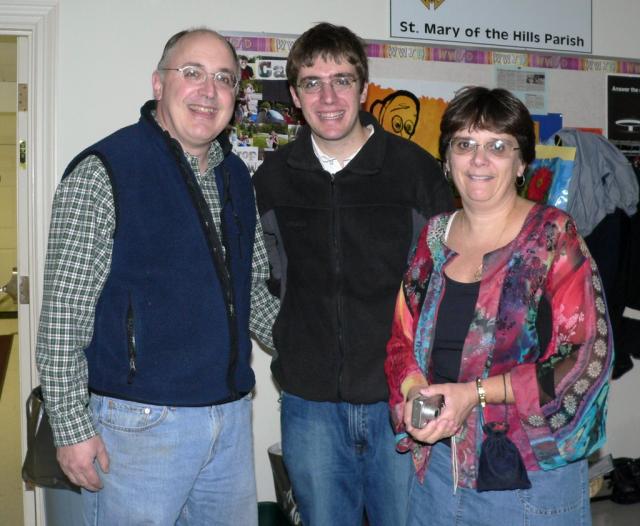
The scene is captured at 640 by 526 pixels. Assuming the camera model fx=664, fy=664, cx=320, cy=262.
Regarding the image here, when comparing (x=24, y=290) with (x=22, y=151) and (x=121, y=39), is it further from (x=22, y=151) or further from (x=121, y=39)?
(x=121, y=39)

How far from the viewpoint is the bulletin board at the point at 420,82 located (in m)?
2.88

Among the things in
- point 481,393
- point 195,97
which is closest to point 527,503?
point 481,393

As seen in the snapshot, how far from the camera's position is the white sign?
9.85 feet

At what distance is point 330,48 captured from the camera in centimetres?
191

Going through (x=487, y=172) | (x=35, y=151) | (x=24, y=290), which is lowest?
(x=24, y=290)

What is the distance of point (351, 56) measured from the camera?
6.27 feet

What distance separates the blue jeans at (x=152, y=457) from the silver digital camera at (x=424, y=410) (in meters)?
0.55

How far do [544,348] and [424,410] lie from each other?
1.00 ft

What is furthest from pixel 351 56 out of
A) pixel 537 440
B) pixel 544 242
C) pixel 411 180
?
pixel 537 440

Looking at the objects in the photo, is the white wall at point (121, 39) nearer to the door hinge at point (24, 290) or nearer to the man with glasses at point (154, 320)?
the door hinge at point (24, 290)

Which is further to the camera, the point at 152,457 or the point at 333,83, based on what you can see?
the point at 333,83

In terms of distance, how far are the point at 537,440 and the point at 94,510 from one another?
3.52ft

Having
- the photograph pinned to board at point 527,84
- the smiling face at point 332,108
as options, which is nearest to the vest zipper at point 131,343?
the smiling face at point 332,108

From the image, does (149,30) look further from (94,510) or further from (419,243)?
(94,510)
